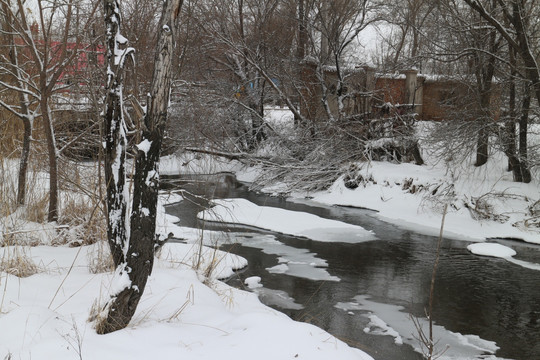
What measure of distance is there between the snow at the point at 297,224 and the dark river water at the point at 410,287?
0.38 meters

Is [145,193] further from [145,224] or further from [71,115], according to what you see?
[71,115]

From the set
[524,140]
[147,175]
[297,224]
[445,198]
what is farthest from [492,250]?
[147,175]

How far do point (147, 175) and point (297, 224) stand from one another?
7601mm

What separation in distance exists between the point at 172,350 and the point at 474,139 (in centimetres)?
1064

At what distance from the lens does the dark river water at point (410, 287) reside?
5.90 meters

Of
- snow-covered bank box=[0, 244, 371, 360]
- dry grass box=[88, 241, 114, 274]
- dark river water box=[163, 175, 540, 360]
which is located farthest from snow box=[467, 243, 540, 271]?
dry grass box=[88, 241, 114, 274]

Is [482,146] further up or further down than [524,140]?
further down

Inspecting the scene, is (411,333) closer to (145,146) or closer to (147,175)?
(147,175)

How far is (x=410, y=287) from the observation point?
7.54 metres

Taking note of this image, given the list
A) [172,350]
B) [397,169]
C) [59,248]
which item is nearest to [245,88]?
[397,169]

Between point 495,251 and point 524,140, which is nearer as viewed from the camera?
point 495,251

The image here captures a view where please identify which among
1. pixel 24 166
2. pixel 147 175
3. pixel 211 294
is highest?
pixel 147 175

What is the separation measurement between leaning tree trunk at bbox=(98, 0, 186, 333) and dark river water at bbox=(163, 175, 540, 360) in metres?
2.45

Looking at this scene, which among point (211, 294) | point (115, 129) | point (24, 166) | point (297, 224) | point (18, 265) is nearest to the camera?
point (115, 129)
